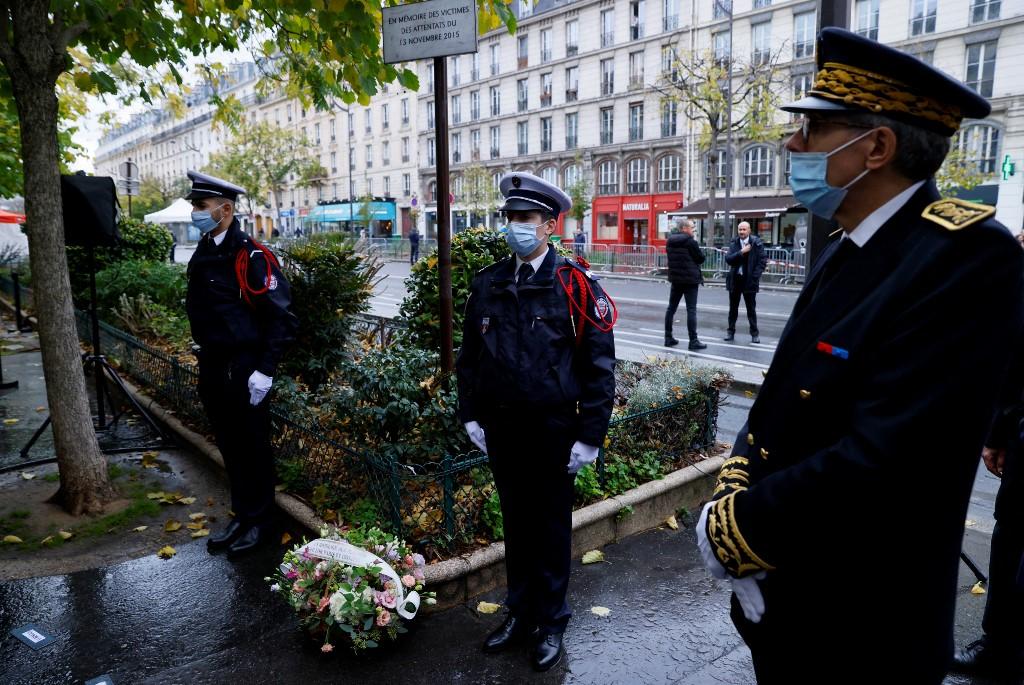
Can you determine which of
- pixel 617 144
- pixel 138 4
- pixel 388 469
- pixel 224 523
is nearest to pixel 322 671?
pixel 388 469

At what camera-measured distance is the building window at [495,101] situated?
177 ft

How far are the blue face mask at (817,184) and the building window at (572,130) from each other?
49.3m

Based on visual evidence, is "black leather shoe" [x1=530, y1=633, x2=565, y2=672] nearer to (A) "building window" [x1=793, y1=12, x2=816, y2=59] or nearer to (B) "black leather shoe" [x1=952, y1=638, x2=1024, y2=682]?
(B) "black leather shoe" [x1=952, y1=638, x2=1024, y2=682]

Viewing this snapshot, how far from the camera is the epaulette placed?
158cm

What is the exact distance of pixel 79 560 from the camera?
178 inches

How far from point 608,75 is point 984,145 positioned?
74.2 ft

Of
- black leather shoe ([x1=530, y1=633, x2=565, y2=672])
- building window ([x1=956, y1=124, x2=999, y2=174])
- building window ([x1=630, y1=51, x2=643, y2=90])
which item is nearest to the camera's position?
black leather shoe ([x1=530, y1=633, x2=565, y2=672])

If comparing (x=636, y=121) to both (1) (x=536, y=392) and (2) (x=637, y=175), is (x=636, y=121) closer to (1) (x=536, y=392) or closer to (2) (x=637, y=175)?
(2) (x=637, y=175)

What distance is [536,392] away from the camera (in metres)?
3.12

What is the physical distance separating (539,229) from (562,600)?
1733 millimetres

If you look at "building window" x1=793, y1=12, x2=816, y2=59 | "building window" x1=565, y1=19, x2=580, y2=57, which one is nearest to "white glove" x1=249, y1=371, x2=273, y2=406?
"building window" x1=793, y1=12, x2=816, y2=59

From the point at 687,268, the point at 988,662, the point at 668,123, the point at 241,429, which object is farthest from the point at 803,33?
the point at 988,662

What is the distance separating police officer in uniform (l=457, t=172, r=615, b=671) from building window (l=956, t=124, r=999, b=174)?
115 ft

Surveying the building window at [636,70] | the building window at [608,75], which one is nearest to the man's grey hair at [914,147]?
the building window at [636,70]
